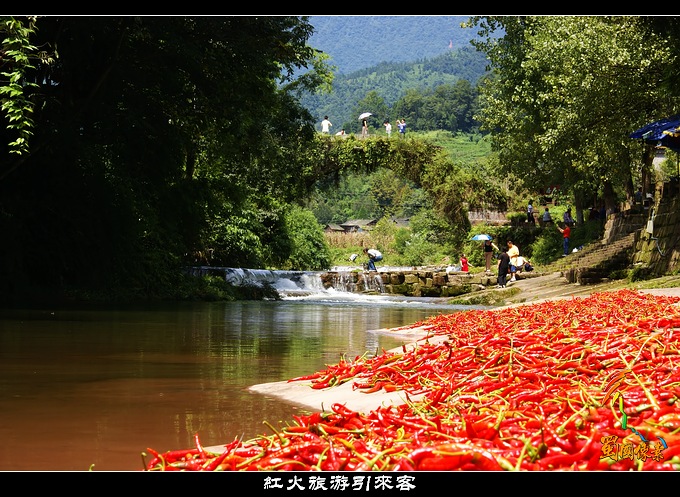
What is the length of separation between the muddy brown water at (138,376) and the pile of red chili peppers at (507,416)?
102cm

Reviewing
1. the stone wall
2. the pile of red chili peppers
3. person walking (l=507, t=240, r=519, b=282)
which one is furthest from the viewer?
person walking (l=507, t=240, r=519, b=282)

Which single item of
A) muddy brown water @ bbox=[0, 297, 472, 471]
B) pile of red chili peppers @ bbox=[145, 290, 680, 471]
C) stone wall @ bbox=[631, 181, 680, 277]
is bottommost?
muddy brown water @ bbox=[0, 297, 472, 471]

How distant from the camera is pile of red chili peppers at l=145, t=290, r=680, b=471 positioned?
14.3ft

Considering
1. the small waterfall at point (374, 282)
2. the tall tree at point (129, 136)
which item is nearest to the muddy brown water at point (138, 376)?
the tall tree at point (129, 136)

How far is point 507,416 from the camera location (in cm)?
527

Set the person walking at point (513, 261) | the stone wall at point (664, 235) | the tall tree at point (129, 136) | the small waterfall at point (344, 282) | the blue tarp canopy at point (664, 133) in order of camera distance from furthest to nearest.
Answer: the small waterfall at point (344, 282)
the person walking at point (513, 261)
the stone wall at point (664, 235)
the blue tarp canopy at point (664, 133)
the tall tree at point (129, 136)

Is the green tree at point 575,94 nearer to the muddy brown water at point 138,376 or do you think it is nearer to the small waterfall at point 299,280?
the small waterfall at point 299,280

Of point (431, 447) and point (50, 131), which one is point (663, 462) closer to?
point (431, 447)

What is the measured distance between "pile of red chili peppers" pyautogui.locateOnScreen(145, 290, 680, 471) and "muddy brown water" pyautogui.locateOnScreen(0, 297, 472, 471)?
1021 mm

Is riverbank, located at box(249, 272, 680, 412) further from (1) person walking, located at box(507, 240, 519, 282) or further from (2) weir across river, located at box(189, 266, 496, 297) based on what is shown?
(2) weir across river, located at box(189, 266, 496, 297)

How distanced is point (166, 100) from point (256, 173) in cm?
1507

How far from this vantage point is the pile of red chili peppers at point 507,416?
4.37 m

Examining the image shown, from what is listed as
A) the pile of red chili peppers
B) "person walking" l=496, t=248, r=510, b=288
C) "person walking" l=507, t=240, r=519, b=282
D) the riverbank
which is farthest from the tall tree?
the pile of red chili peppers

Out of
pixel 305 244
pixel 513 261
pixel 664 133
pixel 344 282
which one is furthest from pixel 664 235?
pixel 305 244
